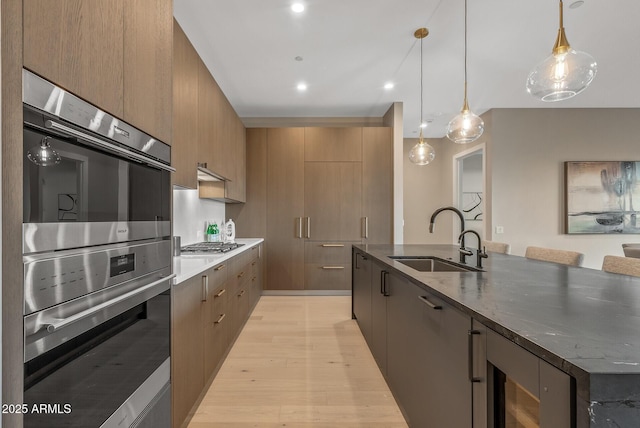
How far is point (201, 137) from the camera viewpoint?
7.99ft

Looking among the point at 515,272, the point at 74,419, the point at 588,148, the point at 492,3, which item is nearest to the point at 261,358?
the point at 74,419

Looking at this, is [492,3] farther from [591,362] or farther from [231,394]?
[231,394]

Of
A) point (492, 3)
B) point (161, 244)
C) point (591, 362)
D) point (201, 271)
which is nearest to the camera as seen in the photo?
point (591, 362)

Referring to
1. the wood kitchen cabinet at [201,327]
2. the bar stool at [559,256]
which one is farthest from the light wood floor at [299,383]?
the bar stool at [559,256]

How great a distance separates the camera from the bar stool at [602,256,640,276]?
68.4 inches

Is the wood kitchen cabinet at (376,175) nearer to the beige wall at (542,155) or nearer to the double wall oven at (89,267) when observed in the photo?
the beige wall at (542,155)

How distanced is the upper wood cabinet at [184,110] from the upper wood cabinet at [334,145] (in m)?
2.23

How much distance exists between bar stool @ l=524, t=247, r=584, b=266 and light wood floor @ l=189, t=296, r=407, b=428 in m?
1.56

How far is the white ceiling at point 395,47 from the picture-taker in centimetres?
238

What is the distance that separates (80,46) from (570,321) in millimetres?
1578

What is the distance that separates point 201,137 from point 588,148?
5.59 meters

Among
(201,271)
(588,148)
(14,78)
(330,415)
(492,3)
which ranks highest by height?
(492,3)

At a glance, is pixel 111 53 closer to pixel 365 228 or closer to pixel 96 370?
pixel 96 370

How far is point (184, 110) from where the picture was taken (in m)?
2.07
